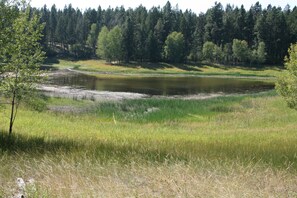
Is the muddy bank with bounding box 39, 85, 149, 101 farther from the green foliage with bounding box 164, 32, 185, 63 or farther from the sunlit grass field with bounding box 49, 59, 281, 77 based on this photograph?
the green foliage with bounding box 164, 32, 185, 63

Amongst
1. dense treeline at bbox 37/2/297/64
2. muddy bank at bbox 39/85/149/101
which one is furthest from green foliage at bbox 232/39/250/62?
muddy bank at bbox 39/85/149/101

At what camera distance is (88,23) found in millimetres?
187375

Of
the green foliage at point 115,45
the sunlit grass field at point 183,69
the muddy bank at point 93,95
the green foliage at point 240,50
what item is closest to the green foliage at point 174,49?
the sunlit grass field at point 183,69

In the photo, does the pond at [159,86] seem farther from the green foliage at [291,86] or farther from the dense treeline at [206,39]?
the dense treeline at [206,39]

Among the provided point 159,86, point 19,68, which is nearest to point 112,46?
point 159,86

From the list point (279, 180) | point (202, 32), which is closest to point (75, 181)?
point (279, 180)

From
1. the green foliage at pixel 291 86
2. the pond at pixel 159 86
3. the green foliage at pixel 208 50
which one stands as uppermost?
the green foliage at pixel 208 50

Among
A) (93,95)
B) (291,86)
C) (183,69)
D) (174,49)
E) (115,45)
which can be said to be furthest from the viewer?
(174,49)

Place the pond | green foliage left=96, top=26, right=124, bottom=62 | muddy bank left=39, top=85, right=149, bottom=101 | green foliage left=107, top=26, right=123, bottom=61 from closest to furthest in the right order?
muddy bank left=39, top=85, right=149, bottom=101
the pond
green foliage left=107, top=26, right=123, bottom=61
green foliage left=96, top=26, right=124, bottom=62

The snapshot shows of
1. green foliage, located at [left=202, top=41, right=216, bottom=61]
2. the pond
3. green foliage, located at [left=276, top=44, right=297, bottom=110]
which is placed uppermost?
green foliage, located at [left=202, top=41, right=216, bottom=61]

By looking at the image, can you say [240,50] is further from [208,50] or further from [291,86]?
[291,86]

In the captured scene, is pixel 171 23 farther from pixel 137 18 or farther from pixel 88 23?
pixel 88 23

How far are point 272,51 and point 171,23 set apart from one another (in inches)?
1727

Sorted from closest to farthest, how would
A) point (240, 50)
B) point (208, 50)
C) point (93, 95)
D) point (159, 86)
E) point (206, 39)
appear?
point (93, 95) → point (159, 86) → point (240, 50) → point (208, 50) → point (206, 39)
